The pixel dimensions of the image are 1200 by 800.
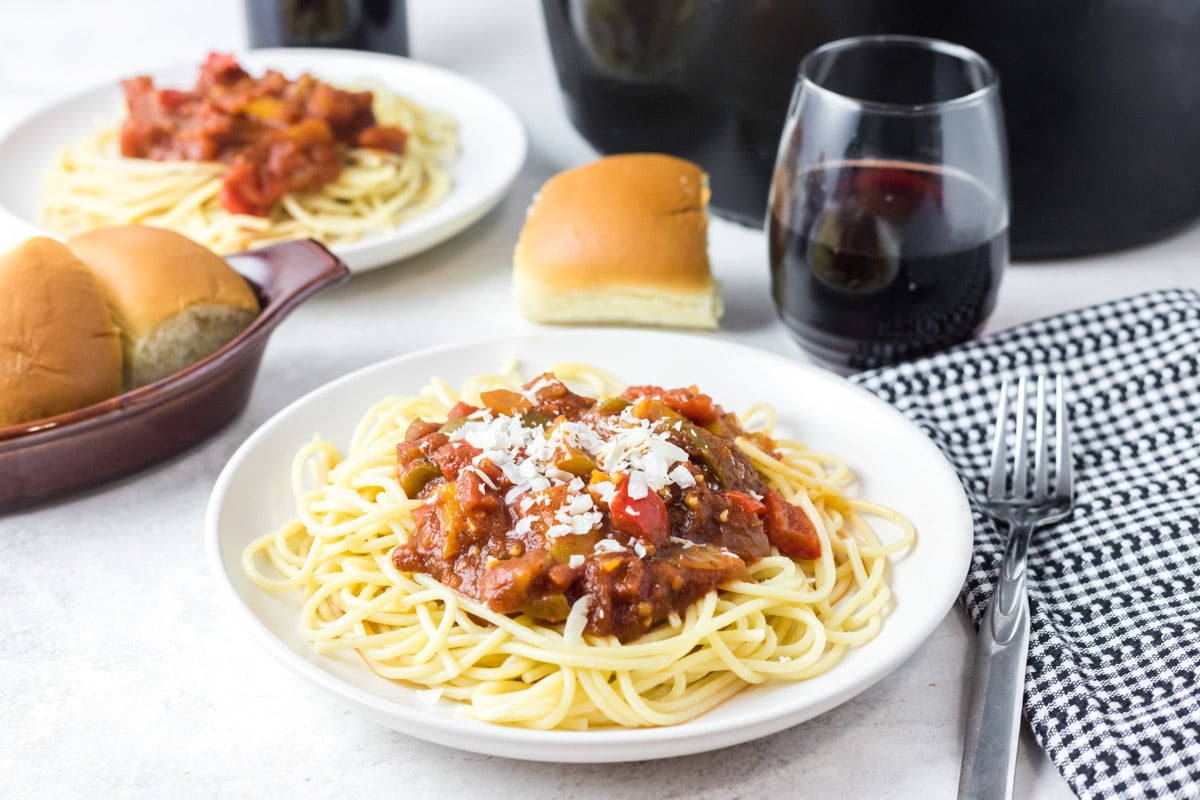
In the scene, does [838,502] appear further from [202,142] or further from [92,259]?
[202,142]

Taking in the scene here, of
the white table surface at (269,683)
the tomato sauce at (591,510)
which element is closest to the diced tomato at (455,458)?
the tomato sauce at (591,510)

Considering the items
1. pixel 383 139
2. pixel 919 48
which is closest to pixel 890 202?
pixel 919 48

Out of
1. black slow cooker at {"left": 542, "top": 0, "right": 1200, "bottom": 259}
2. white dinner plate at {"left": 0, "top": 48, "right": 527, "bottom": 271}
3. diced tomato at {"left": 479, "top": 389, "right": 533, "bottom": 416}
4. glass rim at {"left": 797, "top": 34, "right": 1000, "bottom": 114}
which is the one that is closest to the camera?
diced tomato at {"left": 479, "top": 389, "right": 533, "bottom": 416}

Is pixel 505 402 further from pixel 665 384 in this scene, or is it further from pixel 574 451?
pixel 665 384

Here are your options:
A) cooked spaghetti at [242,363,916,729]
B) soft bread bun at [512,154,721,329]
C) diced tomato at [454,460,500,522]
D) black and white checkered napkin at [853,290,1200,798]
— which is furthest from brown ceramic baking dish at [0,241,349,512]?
black and white checkered napkin at [853,290,1200,798]

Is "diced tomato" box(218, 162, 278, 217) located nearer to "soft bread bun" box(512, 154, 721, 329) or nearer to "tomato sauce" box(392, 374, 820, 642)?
"soft bread bun" box(512, 154, 721, 329)
